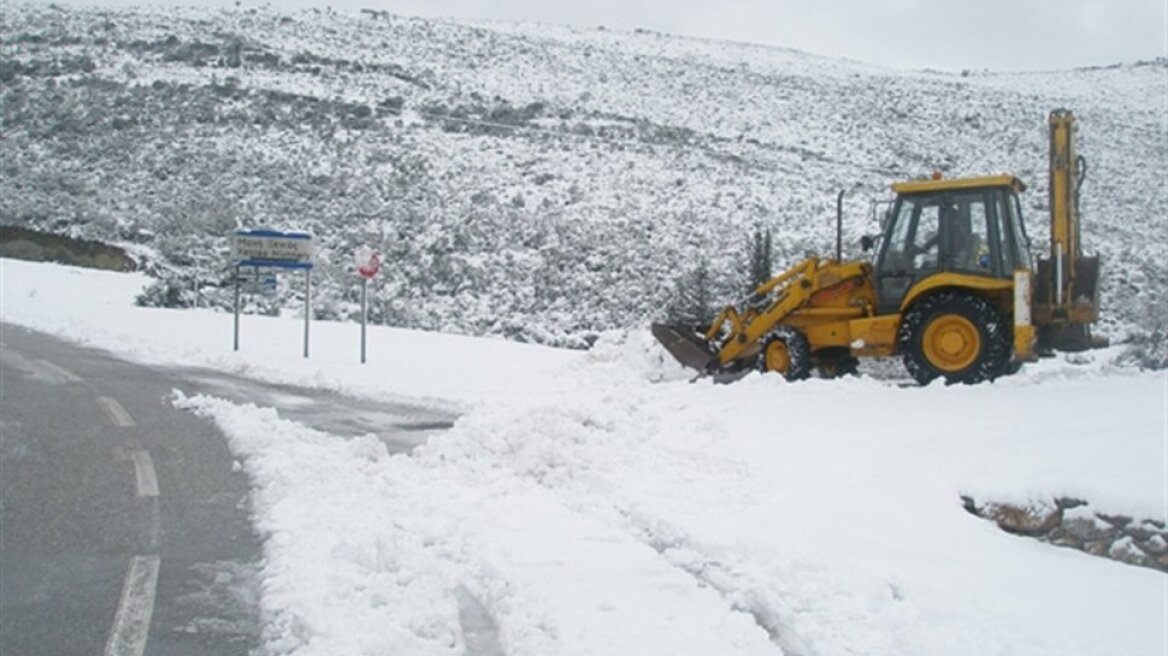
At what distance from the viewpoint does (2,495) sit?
745 cm

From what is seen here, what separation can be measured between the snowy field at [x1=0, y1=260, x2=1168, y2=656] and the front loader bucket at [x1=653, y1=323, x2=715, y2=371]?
2.63m

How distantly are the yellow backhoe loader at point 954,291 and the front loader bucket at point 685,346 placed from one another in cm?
92

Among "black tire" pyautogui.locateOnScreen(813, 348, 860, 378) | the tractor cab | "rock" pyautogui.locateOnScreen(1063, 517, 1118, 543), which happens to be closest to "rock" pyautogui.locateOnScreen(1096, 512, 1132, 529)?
"rock" pyautogui.locateOnScreen(1063, 517, 1118, 543)

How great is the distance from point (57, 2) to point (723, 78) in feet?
137

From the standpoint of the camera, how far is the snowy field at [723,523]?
4777mm

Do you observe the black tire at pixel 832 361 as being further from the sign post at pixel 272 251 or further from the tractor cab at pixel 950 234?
the sign post at pixel 272 251

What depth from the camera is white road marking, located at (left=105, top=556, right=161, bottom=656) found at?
15.6 feet

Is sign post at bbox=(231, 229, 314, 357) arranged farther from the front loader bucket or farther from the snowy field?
the front loader bucket

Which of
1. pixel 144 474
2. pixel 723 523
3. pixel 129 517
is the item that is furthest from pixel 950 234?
pixel 129 517

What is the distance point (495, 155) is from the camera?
39.9 m

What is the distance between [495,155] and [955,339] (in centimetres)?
2980

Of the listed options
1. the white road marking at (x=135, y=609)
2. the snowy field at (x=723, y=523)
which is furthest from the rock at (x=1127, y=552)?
the white road marking at (x=135, y=609)

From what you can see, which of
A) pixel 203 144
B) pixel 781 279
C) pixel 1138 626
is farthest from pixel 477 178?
pixel 1138 626

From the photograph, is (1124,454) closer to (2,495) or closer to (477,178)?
(2,495)
